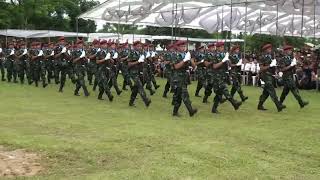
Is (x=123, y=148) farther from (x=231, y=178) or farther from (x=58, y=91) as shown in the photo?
(x=58, y=91)

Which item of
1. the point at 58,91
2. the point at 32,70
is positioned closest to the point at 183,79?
the point at 58,91

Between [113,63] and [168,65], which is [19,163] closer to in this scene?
[168,65]

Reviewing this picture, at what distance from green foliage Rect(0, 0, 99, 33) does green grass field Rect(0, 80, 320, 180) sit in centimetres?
3357

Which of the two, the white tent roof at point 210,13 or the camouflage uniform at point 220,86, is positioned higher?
the white tent roof at point 210,13

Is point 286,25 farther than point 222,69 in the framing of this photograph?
Yes

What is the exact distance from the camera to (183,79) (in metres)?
12.2

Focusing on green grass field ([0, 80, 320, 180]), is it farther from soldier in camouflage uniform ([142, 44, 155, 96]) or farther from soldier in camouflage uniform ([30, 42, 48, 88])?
soldier in camouflage uniform ([30, 42, 48, 88])

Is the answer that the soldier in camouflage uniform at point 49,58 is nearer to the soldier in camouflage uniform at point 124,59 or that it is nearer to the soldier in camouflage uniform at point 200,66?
the soldier in camouflage uniform at point 124,59

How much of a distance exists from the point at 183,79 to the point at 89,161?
4.98m

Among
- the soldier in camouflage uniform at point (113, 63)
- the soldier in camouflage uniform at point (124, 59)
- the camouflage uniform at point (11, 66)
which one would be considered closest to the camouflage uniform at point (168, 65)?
the soldier in camouflage uniform at point (124, 59)

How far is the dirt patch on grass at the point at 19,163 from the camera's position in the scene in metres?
6.99

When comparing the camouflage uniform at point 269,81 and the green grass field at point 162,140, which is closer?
the green grass field at point 162,140

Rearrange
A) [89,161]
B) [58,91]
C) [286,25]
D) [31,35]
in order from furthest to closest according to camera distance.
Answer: [31,35]
[286,25]
[58,91]
[89,161]

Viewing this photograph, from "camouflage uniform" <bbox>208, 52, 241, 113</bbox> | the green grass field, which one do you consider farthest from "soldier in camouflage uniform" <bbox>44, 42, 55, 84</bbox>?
"camouflage uniform" <bbox>208, 52, 241, 113</bbox>
